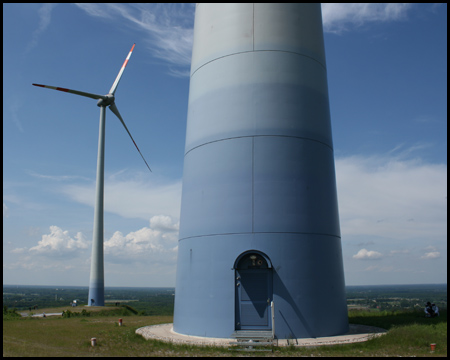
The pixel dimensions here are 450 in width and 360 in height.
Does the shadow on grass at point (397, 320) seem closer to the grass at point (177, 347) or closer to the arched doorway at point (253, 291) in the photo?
the grass at point (177, 347)

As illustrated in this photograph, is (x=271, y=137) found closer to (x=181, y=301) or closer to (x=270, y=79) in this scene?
(x=270, y=79)

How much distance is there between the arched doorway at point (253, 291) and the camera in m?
14.8

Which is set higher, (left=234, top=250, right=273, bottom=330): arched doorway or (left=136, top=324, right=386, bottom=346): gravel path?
(left=234, top=250, right=273, bottom=330): arched doorway

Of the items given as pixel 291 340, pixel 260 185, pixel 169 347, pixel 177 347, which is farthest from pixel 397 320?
pixel 169 347

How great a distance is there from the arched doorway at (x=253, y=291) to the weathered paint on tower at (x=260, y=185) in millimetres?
34

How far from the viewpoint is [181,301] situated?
53.8 ft

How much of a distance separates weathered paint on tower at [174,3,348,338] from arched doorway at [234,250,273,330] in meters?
0.03

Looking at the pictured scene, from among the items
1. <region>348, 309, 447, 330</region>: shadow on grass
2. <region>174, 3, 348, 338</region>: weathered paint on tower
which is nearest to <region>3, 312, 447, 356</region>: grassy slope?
<region>348, 309, 447, 330</region>: shadow on grass

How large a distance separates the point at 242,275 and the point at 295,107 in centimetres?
655

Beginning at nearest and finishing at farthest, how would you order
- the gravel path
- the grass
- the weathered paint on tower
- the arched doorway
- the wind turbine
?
the grass → the gravel path → the arched doorway → the weathered paint on tower → the wind turbine

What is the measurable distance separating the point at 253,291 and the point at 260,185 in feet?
12.2

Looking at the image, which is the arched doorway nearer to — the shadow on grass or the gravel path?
the gravel path

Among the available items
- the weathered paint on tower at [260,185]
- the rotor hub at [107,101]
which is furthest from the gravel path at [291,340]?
the rotor hub at [107,101]

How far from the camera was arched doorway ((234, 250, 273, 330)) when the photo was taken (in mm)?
14766
